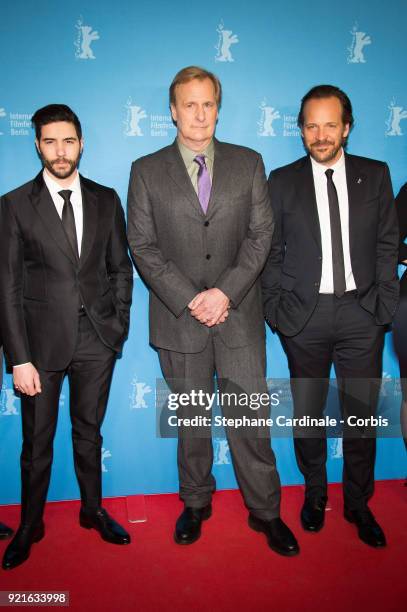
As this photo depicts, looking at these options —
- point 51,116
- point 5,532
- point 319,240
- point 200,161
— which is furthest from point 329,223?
point 5,532

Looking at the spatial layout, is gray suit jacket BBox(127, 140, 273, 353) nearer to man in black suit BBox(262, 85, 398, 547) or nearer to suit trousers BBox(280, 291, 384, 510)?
man in black suit BBox(262, 85, 398, 547)

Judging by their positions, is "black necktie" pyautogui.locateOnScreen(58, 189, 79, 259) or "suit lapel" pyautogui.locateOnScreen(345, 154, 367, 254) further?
"suit lapel" pyautogui.locateOnScreen(345, 154, 367, 254)

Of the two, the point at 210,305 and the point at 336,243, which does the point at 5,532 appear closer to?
the point at 210,305

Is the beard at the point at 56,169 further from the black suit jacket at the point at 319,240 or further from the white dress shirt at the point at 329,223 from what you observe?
the white dress shirt at the point at 329,223

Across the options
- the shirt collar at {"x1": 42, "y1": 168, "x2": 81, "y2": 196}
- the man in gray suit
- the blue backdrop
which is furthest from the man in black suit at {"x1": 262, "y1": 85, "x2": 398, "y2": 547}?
the shirt collar at {"x1": 42, "y1": 168, "x2": 81, "y2": 196}

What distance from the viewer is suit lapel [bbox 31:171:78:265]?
2.58 meters

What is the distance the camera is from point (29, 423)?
270 centimetres

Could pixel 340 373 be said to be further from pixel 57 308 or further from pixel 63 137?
pixel 63 137

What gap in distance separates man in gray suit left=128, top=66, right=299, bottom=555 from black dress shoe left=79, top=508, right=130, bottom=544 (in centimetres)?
26

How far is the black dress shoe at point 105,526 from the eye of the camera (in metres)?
2.84

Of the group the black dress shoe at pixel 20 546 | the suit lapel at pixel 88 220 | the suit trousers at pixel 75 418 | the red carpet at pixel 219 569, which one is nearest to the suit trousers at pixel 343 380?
the red carpet at pixel 219 569

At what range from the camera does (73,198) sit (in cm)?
271

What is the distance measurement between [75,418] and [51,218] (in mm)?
944

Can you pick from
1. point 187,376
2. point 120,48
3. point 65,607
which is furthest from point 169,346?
point 120,48
